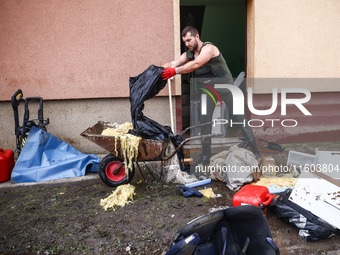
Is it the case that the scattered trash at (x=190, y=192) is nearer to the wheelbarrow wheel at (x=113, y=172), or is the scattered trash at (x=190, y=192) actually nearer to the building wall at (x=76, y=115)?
the wheelbarrow wheel at (x=113, y=172)

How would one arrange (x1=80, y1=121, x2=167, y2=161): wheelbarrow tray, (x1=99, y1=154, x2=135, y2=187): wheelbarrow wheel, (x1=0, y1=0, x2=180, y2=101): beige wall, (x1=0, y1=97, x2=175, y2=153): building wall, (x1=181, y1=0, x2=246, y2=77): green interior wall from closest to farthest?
(x1=80, y1=121, x2=167, y2=161): wheelbarrow tray → (x1=99, y1=154, x2=135, y2=187): wheelbarrow wheel → (x1=0, y1=0, x2=180, y2=101): beige wall → (x1=0, y1=97, x2=175, y2=153): building wall → (x1=181, y1=0, x2=246, y2=77): green interior wall

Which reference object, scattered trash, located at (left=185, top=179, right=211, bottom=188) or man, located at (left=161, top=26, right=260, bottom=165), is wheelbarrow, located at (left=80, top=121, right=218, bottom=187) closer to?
scattered trash, located at (left=185, top=179, right=211, bottom=188)

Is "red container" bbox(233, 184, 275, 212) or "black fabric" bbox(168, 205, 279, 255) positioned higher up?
"black fabric" bbox(168, 205, 279, 255)

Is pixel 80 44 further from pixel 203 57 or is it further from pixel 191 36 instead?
pixel 203 57

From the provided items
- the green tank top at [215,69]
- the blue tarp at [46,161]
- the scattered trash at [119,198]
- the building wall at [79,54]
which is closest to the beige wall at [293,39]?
the green tank top at [215,69]

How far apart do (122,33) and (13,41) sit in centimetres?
211

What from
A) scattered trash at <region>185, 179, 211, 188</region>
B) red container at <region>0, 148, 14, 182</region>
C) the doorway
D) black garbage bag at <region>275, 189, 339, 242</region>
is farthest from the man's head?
red container at <region>0, 148, 14, 182</region>

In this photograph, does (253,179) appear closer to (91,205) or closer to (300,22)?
(91,205)

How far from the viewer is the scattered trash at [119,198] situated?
3409 millimetres

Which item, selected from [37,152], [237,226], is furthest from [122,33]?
[237,226]

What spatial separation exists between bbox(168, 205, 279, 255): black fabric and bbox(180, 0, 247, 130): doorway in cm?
583

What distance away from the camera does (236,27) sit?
31.7ft

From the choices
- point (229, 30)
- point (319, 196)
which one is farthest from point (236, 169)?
point (229, 30)

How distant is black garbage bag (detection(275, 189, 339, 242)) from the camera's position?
100 inches
